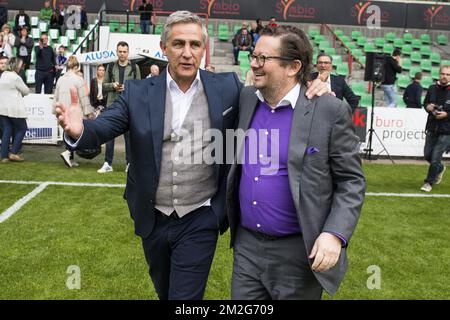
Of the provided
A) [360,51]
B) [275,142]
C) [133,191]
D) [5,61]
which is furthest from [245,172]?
[360,51]

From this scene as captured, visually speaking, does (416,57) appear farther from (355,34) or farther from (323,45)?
(323,45)

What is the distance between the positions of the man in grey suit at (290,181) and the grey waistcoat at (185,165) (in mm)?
239

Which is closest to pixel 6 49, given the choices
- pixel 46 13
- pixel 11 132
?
pixel 46 13

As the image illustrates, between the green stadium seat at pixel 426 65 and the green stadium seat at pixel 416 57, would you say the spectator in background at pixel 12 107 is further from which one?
the green stadium seat at pixel 416 57

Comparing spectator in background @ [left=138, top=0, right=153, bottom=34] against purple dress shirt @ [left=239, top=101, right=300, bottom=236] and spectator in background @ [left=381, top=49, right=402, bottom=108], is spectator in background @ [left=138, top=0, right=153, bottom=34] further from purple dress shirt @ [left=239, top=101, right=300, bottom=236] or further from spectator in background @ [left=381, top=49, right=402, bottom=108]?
purple dress shirt @ [left=239, top=101, right=300, bottom=236]

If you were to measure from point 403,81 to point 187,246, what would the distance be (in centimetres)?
1831

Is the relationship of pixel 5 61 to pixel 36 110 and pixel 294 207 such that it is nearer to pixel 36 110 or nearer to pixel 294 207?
pixel 36 110

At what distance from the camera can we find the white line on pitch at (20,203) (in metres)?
7.02

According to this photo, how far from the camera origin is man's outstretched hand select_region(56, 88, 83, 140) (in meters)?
2.67

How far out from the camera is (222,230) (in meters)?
3.27

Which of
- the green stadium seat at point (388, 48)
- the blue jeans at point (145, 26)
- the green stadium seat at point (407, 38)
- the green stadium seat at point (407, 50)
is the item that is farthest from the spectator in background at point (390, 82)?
the green stadium seat at point (407, 38)

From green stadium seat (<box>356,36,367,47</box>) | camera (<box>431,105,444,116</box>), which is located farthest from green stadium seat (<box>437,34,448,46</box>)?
camera (<box>431,105,444,116</box>)

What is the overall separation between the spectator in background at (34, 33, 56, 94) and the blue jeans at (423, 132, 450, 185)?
1087cm

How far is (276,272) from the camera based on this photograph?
9.26 feet
